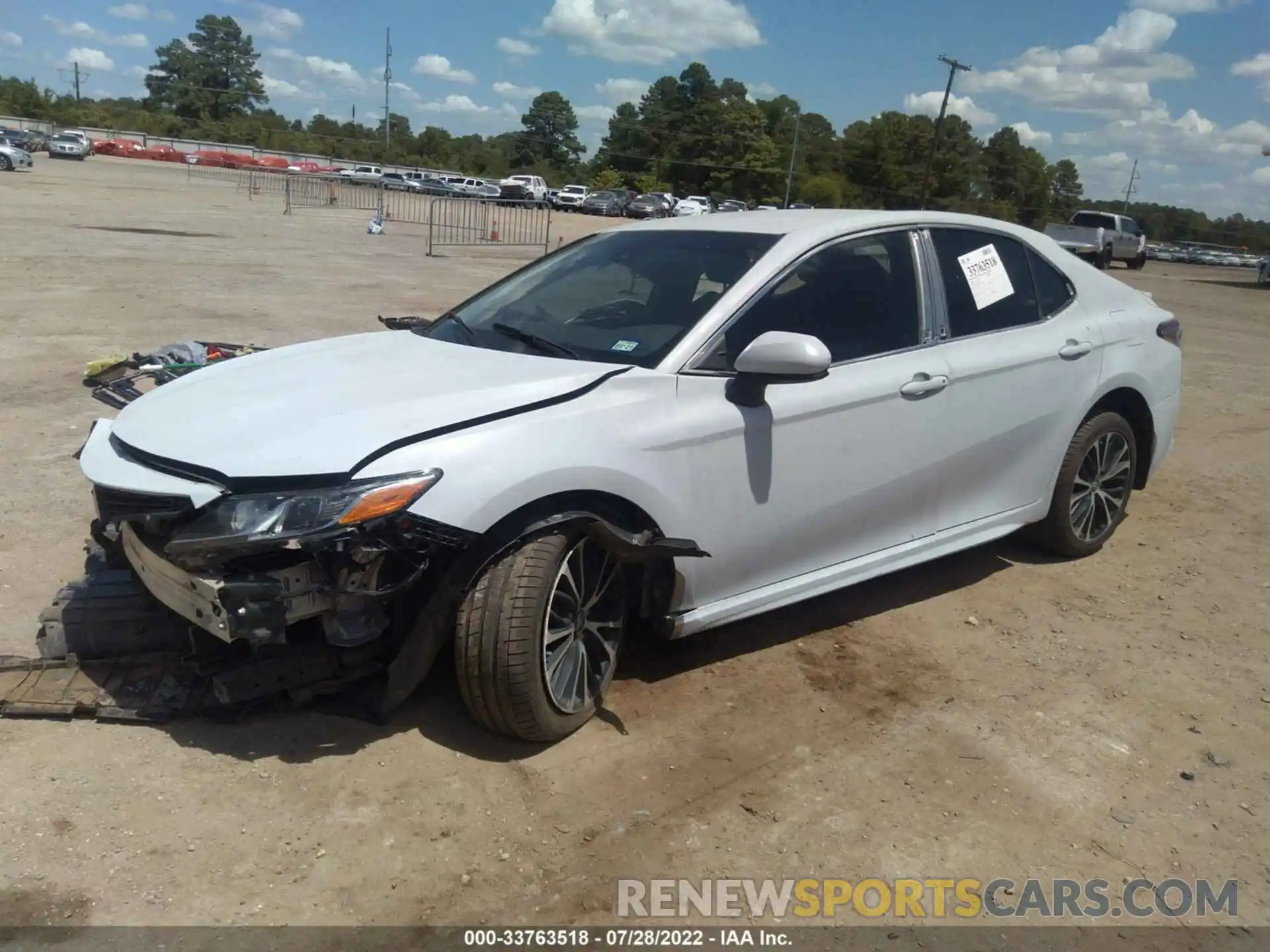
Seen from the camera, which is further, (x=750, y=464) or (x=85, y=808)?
(x=750, y=464)

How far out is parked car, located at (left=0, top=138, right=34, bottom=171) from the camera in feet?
146

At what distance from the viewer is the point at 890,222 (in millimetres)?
4246

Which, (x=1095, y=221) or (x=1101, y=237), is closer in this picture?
(x=1101, y=237)

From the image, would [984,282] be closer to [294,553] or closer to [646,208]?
[294,553]

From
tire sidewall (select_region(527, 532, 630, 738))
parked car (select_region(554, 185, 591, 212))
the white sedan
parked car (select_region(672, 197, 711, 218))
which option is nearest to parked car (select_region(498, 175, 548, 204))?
parked car (select_region(554, 185, 591, 212))

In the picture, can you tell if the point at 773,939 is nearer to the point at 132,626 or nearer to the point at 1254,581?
the point at 132,626

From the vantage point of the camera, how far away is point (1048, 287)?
4.83m

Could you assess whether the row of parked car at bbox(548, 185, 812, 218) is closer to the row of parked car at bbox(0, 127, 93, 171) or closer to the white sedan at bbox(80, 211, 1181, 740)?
the row of parked car at bbox(0, 127, 93, 171)

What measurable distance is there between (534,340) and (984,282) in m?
2.13

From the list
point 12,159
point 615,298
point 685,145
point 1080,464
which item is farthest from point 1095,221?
point 685,145

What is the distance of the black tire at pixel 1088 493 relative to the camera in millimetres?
4836

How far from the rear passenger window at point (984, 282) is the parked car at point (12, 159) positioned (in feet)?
168

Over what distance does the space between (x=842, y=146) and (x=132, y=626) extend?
326ft

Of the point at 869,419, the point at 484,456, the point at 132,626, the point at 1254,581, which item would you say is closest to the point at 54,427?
the point at 132,626
